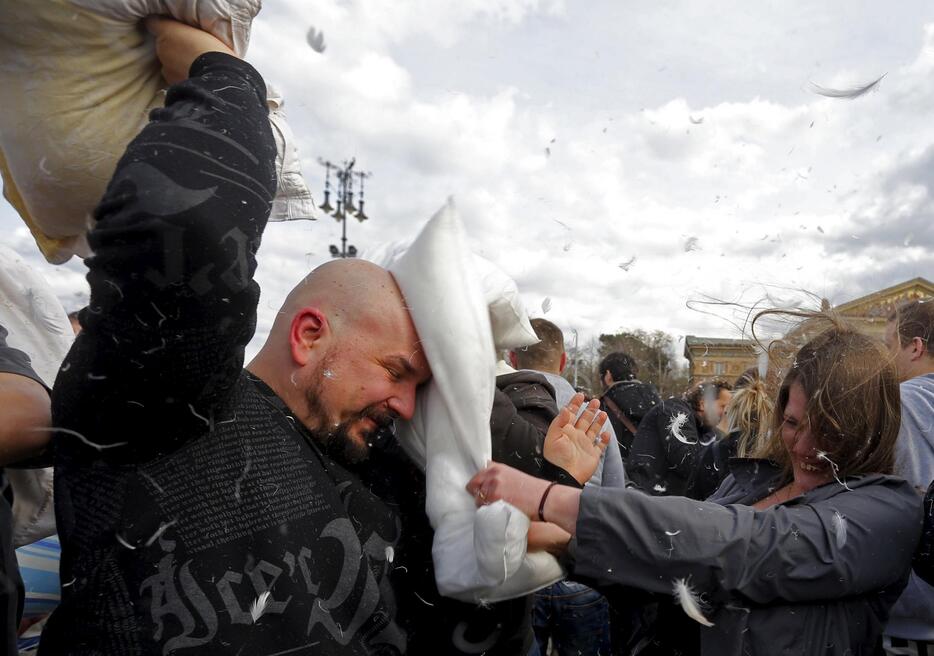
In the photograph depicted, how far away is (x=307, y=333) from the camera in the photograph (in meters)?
1.51

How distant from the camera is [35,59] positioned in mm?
1115

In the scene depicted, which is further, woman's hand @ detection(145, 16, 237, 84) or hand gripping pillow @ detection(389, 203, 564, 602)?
hand gripping pillow @ detection(389, 203, 564, 602)

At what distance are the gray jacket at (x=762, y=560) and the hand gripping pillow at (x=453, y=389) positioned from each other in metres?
0.20

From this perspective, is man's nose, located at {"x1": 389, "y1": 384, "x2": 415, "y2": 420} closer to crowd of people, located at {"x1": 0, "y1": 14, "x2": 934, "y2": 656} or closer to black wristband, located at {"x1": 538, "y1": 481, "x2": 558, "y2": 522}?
crowd of people, located at {"x1": 0, "y1": 14, "x2": 934, "y2": 656}

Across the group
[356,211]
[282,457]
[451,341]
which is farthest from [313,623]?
[356,211]

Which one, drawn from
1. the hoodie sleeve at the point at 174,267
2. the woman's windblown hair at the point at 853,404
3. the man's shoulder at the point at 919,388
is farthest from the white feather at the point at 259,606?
the man's shoulder at the point at 919,388

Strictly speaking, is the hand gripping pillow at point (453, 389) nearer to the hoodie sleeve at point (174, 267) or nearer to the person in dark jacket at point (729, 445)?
the hoodie sleeve at point (174, 267)

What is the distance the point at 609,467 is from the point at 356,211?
191 centimetres

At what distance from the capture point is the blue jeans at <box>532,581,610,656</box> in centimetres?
329

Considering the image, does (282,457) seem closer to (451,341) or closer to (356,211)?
(451,341)

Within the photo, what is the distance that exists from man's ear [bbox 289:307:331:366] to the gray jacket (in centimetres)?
80

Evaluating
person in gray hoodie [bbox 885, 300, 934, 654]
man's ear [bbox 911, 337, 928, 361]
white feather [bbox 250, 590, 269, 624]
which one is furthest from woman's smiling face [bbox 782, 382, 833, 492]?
white feather [bbox 250, 590, 269, 624]

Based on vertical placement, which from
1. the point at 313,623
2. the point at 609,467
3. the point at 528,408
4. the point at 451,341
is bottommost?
the point at 609,467

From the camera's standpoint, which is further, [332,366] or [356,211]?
[356,211]
